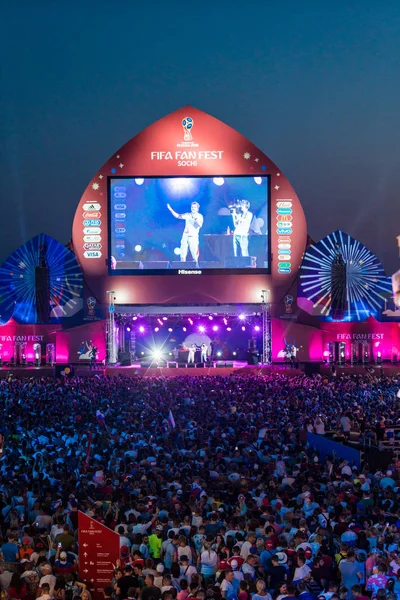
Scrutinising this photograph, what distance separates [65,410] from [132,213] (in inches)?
1039

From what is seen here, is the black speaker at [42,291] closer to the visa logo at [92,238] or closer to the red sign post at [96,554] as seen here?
the visa logo at [92,238]

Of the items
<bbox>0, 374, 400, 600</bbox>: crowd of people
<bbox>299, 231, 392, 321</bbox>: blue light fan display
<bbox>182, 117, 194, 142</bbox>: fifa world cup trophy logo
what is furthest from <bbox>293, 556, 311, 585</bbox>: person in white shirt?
<bbox>182, 117, 194, 142</bbox>: fifa world cup trophy logo

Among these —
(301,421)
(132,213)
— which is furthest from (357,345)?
(301,421)

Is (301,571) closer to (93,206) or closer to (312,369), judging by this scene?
(312,369)

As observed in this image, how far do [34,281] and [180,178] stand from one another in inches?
518

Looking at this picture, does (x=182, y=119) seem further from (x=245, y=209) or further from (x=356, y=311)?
(x=356, y=311)

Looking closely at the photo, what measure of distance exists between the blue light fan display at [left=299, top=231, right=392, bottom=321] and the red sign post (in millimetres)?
41882

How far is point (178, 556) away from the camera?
9.59 metres

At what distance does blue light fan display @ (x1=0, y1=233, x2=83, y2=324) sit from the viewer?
4972cm

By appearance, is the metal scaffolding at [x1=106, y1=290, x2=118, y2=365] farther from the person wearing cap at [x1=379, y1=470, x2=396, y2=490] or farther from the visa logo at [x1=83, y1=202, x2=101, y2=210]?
the person wearing cap at [x1=379, y1=470, x2=396, y2=490]

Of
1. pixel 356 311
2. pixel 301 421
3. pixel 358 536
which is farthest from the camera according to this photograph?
pixel 356 311

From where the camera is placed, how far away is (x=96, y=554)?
876 centimetres

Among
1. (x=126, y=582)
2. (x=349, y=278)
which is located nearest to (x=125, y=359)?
(x=349, y=278)

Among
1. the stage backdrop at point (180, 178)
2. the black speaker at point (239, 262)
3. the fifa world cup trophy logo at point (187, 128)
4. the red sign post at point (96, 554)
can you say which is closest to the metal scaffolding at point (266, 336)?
the stage backdrop at point (180, 178)
